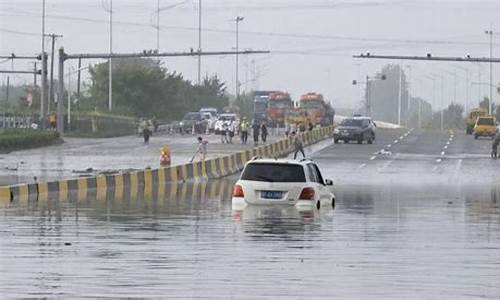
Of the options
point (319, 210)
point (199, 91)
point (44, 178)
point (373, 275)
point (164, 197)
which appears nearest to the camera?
point (373, 275)

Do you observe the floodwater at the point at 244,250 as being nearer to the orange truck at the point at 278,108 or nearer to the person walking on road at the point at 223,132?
the person walking on road at the point at 223,132

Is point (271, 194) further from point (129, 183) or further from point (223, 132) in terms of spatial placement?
point (223, 132)

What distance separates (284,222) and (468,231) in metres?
3.60

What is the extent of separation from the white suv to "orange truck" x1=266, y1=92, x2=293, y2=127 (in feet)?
320

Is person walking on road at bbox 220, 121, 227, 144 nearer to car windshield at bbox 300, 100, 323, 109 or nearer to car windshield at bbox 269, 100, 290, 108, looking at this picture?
car windshield at bbox 300, 100, 323, 109

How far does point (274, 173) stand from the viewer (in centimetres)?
3319

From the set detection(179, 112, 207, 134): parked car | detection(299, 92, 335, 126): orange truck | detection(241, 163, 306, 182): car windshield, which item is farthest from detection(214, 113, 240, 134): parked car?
detection(241, 163, 306, 182): car windshield

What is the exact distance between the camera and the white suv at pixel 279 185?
3291 centimetres

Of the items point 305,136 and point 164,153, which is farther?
point 305,136

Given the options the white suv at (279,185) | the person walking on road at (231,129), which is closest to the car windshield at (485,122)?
the person walking on road at (231,129)

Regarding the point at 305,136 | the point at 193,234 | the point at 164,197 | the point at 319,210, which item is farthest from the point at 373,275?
the point at 305,136

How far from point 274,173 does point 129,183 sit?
15.9 m

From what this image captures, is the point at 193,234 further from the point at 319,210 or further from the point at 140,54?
the point at 140,54

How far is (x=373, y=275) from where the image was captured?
60.4 ft
